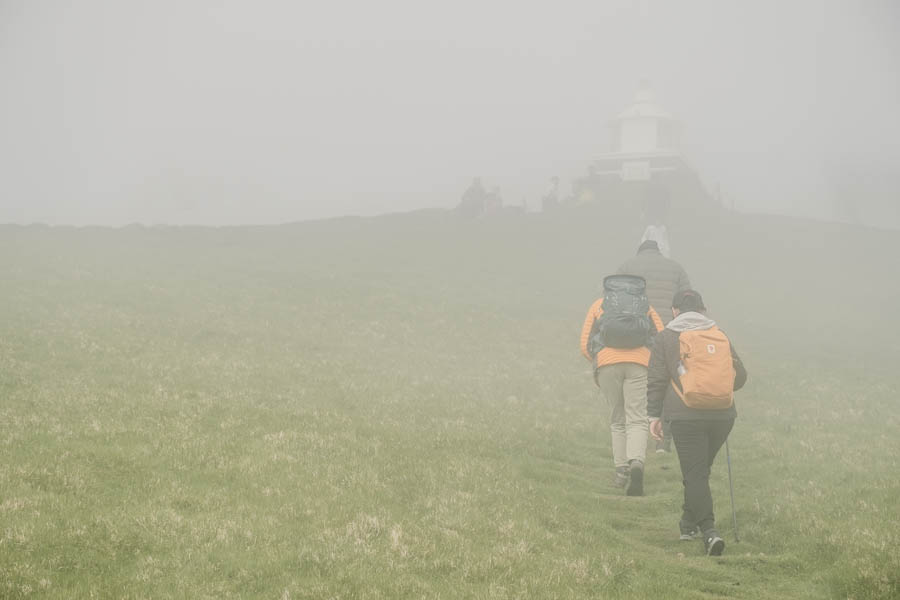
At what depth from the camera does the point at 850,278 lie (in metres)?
65.0

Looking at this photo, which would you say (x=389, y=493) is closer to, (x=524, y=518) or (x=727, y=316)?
(x=524, y=518)

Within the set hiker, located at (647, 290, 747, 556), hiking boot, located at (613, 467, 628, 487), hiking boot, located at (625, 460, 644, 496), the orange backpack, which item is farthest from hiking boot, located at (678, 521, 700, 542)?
hiking boot, located at (613, 467, 628, 487)

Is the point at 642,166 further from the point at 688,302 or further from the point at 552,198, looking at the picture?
the point at 688,302

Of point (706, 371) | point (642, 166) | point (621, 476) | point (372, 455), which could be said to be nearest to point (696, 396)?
point (706, 371)

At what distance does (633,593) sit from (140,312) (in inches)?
1144

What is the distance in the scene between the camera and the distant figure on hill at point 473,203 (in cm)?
7344

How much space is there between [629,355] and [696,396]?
3.44 metres

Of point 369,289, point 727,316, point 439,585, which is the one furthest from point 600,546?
point 727,316

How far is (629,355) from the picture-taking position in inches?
578

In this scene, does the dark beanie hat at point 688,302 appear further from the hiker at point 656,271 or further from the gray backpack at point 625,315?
the hiker at point 656,271

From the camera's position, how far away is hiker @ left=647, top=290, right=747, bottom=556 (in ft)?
37.1

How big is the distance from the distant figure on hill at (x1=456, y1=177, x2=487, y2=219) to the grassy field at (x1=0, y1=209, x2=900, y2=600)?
29.6 metres

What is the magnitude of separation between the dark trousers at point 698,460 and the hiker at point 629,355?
115 inches

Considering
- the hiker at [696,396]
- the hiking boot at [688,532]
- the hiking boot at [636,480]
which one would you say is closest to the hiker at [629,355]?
the hiking boot at [636,480]
